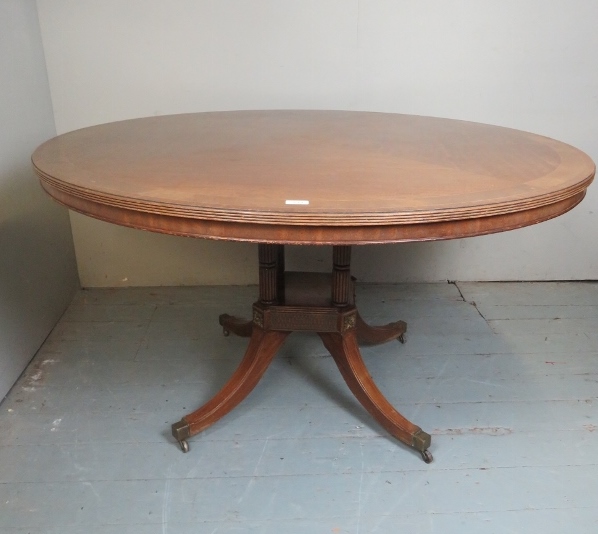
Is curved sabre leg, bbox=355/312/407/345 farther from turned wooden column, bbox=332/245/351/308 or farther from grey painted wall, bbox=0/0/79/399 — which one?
grey painted wall, bbox=0/0/79/399

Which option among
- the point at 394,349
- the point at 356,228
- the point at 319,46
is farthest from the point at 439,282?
the point at 356,228

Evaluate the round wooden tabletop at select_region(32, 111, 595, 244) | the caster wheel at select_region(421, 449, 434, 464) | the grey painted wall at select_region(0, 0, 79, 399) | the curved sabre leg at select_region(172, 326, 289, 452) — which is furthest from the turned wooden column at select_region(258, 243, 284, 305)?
the grey painted wall at select_region(0, 0, 79, 399)

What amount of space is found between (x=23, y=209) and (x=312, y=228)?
60.6 inches

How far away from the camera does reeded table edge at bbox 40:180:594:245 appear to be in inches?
44.3

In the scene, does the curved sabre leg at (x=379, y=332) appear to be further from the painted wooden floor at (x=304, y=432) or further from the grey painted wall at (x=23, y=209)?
the grey painted wall at (x=23, y=209)

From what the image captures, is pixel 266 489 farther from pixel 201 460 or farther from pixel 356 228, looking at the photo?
pixel 356 228

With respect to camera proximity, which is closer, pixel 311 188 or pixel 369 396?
pixel 311 188

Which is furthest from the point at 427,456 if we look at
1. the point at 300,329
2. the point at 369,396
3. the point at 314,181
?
the point at 314,181

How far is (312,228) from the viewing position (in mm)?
1118

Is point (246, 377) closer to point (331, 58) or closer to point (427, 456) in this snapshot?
point (427, 456)

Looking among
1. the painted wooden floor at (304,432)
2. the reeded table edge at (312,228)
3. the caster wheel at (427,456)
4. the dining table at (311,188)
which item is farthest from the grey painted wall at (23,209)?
the caster wheel at (427,456)

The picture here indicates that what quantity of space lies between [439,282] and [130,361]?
1.51m

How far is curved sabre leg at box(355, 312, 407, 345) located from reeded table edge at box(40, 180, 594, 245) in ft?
3.61

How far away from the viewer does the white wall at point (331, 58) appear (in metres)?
2.44
